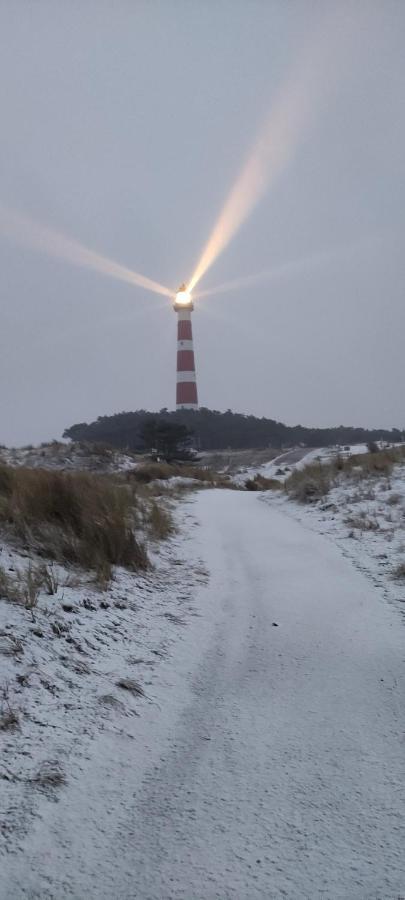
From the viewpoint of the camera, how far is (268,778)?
1.85 metres

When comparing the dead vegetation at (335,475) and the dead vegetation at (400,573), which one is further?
the dead vegetation at (335,475)

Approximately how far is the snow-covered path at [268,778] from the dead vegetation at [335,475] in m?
6.08

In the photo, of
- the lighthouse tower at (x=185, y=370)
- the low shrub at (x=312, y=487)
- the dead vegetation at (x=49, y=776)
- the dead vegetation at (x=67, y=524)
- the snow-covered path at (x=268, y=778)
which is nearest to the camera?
the snow-covered path at (x=268, y=778)

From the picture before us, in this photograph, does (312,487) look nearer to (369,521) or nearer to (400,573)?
(369,521)

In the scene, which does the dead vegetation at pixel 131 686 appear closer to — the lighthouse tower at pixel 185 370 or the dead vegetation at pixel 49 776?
the dead vegetation at pixel 49 776

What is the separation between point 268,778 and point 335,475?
1028cm

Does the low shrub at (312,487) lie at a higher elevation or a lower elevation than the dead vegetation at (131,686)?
higher

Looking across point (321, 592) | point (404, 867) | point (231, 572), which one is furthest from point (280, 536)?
point (404, 867)

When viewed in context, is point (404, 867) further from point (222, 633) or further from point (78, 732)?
point (222, 633)

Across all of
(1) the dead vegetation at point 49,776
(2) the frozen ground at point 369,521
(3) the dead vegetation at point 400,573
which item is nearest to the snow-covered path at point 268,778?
(1) the dead vegetation at point 49,776

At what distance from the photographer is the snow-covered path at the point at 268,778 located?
55.0 inches

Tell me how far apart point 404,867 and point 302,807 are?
358 millimetres

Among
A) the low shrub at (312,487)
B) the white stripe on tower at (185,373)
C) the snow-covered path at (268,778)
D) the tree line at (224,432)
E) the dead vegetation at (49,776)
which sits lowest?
the snow-covered path at (268,778)

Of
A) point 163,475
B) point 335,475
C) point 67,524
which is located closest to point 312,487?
point 335,475
